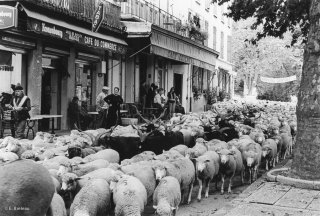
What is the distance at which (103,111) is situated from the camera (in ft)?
55.2

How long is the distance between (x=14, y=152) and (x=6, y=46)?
6.14 m

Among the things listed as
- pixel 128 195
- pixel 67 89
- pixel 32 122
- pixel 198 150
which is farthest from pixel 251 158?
pixel 67 89

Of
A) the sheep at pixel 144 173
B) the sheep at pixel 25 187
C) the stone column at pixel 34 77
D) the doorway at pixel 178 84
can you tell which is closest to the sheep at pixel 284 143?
the sheep at pixel 144 173

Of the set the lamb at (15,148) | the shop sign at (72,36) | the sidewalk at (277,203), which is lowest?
the sidewalk at (277,203)

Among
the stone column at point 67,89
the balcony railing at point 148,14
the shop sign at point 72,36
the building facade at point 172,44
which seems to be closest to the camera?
the shop sign at point 72,36

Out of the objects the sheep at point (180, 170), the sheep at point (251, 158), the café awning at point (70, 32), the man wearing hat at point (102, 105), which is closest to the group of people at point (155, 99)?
the café awning at point (70, 32)

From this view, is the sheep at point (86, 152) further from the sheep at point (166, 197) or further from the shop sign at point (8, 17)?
the shop sign at point (8, 17)

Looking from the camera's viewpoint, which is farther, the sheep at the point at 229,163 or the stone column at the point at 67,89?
the stone column at the point at 67,89

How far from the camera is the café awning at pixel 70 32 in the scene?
13.1m

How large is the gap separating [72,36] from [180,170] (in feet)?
26.7

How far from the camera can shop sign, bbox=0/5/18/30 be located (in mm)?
12289

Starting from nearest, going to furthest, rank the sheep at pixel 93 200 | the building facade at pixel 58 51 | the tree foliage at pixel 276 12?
the sheep at pixel 93 200 < the building facade at pixel 58 51 < the tree foliage at pixel 276 12

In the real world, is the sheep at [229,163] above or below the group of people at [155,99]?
below

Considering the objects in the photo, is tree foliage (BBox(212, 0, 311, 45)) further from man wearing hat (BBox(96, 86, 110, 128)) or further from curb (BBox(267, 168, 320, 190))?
curb (BBox(267, 168, 320, 190))
